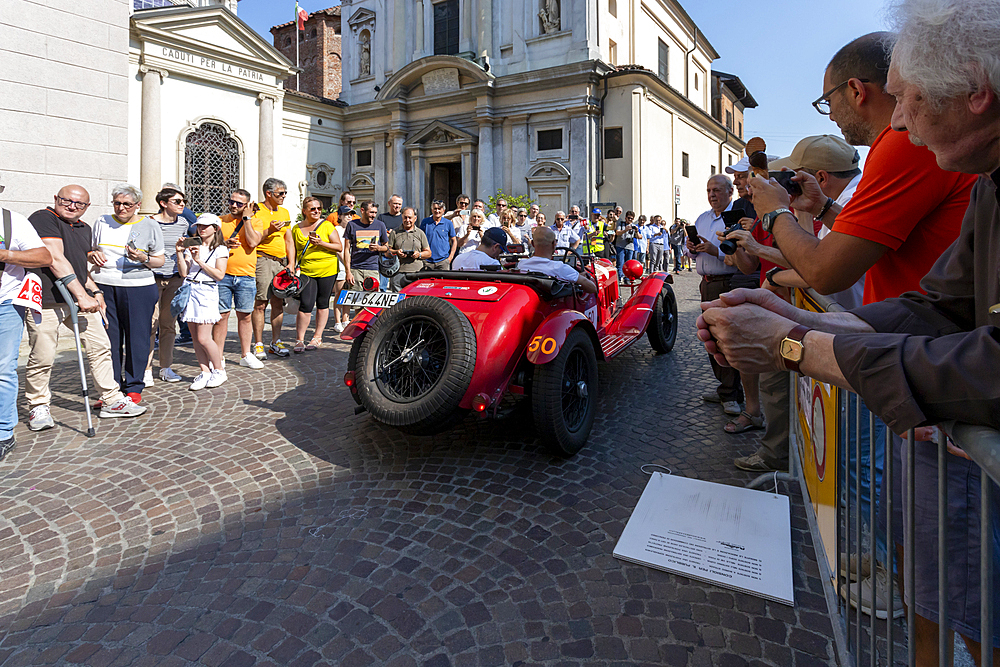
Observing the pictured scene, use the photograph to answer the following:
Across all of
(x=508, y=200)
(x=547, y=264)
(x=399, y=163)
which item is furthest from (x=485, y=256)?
(x=399, y=163)

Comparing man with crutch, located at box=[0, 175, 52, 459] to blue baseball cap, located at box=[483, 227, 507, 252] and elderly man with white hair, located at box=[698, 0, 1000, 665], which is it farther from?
elderly man with white hair, located at box=[698, 0, 1000, 665]

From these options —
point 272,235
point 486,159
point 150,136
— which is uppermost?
point 486,159

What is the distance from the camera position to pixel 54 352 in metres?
4.52

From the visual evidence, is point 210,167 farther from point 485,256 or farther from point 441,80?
point 485,256

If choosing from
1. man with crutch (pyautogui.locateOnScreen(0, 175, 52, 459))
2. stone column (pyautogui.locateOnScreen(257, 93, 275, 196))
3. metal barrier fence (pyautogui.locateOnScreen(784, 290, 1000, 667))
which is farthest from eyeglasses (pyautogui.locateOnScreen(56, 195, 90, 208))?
stone column (pyautogui.locateOnScreen(257, 93, 275, 196))

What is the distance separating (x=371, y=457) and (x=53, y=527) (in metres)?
1.75

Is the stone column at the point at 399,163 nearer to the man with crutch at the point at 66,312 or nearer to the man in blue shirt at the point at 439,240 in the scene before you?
the man in blue shirt at the point at 439,240

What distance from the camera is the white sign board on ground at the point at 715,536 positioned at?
2.49 meters

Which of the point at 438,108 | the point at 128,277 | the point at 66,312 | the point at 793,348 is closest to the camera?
the point at 793,348

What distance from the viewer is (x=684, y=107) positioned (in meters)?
25.9

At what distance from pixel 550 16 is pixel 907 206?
24.6 meters

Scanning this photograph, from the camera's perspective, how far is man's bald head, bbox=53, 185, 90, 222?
4570 millimetres

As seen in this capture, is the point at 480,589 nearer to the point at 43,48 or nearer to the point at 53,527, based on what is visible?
the point at 53,527

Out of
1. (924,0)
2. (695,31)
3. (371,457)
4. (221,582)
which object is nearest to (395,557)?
(221,582)
